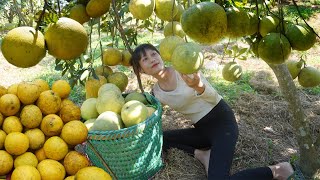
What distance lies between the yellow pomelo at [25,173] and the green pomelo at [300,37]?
1.01 metres

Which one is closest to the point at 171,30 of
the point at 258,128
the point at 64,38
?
the point at 64,38

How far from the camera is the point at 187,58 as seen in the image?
4.15 feet

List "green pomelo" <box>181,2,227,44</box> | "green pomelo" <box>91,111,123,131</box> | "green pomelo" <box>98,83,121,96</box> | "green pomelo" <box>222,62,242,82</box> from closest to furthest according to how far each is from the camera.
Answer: "green pomelo" <box>181,2,227,44</box> → "green pomelo" <box>91,111,123,131</box> → "green pomelo" <box>98,83,121,96</box> → "green pomelo" <box>222,62,242,82</box>

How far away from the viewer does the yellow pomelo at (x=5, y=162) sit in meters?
1.24

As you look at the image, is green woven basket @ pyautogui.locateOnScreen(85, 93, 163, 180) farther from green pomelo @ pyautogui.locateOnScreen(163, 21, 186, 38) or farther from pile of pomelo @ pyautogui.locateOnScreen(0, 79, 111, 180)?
pile of pomelo @ pyautogui.locateOnScreen(0, 79, 111, 180)

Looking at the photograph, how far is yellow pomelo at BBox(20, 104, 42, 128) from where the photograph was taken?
131 cm

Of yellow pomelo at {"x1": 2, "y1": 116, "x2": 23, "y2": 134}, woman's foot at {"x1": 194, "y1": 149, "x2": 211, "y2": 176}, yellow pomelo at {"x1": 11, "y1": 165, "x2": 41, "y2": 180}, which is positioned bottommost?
woman's foot at {"x1": 194, "y1": 149, "x2": 211, "y2": 176}

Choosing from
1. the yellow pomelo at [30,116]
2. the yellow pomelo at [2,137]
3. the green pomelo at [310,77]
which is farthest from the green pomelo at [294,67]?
the yellow pomelo at [2,137]

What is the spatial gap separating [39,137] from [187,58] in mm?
628

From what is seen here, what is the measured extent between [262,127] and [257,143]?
42 centimetres

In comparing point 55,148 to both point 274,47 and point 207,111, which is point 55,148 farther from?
point 207,111

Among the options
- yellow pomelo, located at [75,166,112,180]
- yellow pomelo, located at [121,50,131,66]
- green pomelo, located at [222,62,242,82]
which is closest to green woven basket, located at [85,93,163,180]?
yellow pomelo, located at [121,50,131,66]

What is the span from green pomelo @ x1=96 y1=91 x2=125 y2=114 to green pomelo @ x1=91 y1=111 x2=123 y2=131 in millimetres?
64

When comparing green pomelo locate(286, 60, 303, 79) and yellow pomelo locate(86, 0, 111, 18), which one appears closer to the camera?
yellow pomelo locate(86, 0, 111, 18)
